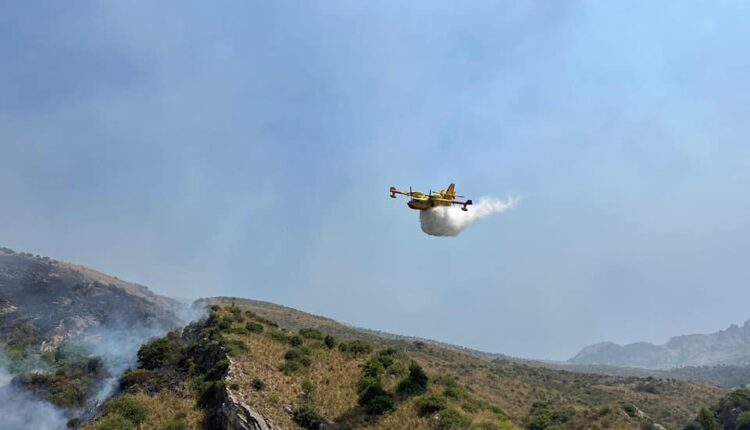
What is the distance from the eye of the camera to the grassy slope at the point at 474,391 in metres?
46.5

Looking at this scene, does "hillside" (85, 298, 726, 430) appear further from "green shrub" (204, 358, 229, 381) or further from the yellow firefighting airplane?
the yellow firefighting airplane

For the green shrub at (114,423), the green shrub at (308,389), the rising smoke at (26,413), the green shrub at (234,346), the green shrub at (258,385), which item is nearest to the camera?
the green shrub at (114,423)

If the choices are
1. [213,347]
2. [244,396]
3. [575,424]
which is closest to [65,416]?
[213,347]

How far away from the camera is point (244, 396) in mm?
43875

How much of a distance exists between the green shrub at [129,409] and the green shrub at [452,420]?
25.5 m

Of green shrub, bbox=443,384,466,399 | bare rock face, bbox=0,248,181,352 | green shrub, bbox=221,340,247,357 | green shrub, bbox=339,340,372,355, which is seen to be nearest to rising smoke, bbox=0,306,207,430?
green shrub, bbox=221,340,247,357

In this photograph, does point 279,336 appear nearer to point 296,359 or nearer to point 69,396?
point 296,359

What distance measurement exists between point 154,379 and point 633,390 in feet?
348

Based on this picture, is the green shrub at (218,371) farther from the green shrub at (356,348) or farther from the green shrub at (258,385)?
the green shrub at (356,348)

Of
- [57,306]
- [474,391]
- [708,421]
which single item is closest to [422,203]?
[474,391]

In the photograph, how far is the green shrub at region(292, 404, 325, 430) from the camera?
143ft

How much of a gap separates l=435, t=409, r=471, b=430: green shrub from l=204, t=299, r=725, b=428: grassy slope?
118 centimetres

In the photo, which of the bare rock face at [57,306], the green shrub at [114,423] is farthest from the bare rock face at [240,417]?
the bare rock face at [57,306]

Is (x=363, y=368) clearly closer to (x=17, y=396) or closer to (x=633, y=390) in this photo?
(x=17, y=396)
